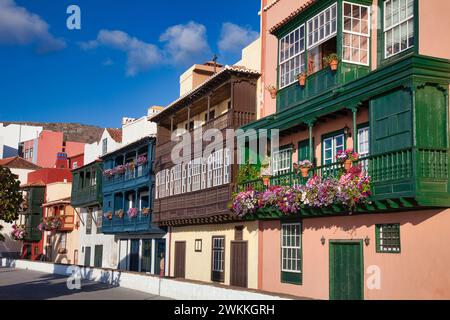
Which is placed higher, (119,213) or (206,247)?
(119,213)

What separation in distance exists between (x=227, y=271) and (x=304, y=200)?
812cm

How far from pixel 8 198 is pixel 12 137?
178 feet

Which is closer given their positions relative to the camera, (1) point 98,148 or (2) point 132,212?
(2) point 132,212

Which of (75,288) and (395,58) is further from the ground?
(395,58)

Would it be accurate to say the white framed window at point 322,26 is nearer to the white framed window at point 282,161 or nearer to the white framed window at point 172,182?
the white framed window at point 282,161

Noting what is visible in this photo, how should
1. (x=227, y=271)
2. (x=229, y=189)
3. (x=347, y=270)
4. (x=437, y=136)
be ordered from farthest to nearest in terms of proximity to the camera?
1. (x=227, y=271)
2. (x=229, y=189)
3. (x=347, y=270)
4. (x=437, y=136)

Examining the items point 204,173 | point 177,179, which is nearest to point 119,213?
point 177,179

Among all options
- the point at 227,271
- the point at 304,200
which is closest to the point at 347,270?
the point at 304,200

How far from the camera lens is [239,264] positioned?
23641mm

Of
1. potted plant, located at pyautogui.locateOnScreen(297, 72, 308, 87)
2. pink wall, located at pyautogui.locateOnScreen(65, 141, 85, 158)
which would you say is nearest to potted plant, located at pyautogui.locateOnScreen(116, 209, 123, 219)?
potted plant, located at pyautogui.locateOnScreen(297, 72, 308, 87)

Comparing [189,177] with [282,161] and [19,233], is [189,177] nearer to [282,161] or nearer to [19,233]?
[282,161]

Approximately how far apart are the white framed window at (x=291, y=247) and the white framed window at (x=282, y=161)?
194cm

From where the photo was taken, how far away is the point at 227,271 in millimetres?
24516
